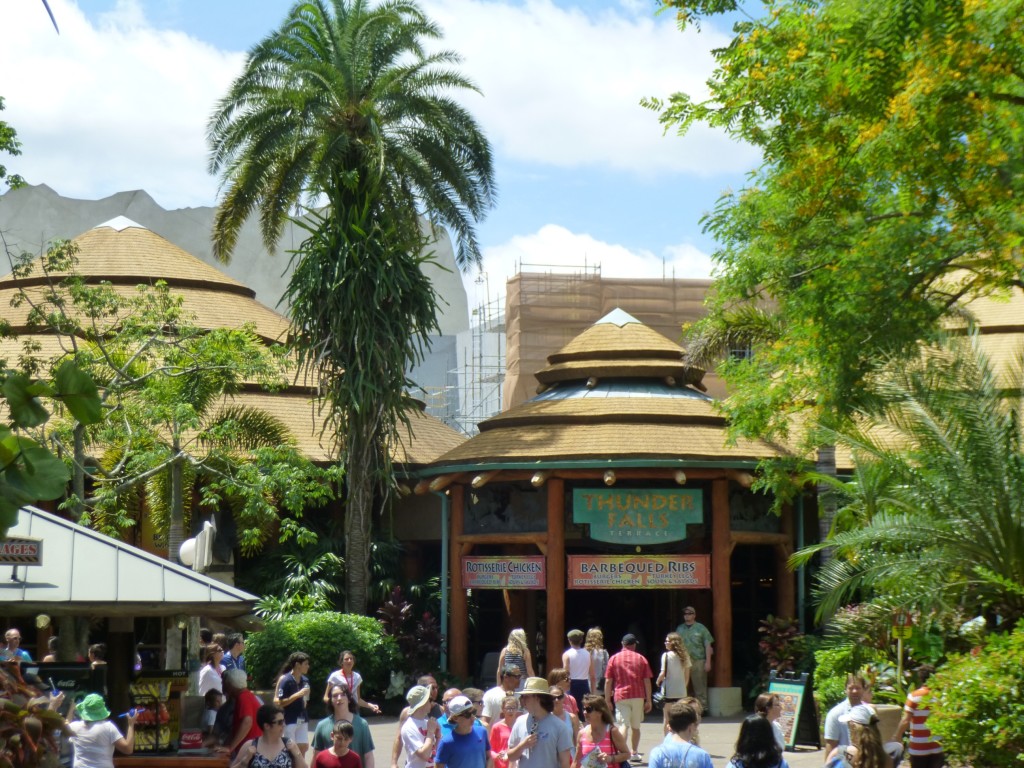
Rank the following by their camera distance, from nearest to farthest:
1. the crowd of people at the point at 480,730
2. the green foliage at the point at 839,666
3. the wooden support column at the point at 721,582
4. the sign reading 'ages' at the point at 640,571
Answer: the crowd of people at the point at 480,730
the green foliage at the point at 839,666
the wooden support column at the point at 721,582
the sign reading 'ages' at the point at 640,571

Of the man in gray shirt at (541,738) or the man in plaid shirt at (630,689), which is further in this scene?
the man in plaid shirt at (630,689)

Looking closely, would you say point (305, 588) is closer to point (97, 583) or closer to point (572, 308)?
point (97, 583)

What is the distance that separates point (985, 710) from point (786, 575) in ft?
40.7

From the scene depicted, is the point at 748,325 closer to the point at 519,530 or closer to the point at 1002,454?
the point at 519,530

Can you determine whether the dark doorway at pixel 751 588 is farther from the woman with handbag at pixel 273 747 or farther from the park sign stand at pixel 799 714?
the woman with handbag at pixel 273 747

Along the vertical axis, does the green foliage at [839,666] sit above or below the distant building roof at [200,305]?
below

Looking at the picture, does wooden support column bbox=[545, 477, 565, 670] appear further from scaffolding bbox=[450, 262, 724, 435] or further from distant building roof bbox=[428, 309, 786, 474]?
scaffolding bbox=[450, 262, 724, 435]

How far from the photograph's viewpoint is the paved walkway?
55.2 ft

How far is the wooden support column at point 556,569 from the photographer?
2362 cm

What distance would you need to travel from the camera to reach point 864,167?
14.5m

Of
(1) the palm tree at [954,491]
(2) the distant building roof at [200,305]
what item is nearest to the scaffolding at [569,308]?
(2) the distant building roof at [200,305]

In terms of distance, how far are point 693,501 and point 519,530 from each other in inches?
121

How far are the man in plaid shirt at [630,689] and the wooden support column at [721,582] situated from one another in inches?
269

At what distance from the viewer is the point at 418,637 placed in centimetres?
2494
